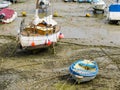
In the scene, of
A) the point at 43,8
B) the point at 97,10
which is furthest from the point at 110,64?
the point at 97,10

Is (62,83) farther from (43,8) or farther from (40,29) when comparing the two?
(43,8)

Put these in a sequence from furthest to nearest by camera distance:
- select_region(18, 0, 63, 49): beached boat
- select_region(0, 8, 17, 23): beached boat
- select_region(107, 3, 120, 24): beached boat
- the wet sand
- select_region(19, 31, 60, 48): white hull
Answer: select_region(107, 3, 120, 24): beached boat, select_region(0, 8, 17, 23): beached boat, select_region(18, 0, 63, 49): beached boat, select_region(19, 31, 60, 48): white hull, the wet sand

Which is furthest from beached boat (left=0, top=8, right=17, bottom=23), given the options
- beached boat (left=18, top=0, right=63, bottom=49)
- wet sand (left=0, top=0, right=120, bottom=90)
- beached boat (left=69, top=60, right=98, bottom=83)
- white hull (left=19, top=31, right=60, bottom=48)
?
beached boat (left=69, top=60, right=98, bottom=83)

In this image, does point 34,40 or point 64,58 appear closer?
point 64,58

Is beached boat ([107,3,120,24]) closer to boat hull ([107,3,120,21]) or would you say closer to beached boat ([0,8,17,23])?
boat hull ([107,3,120,21])

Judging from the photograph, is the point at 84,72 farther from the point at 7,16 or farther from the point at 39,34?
the point at 7,16

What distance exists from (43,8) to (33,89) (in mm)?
13479

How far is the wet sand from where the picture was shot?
17.2m

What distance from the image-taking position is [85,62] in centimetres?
1802

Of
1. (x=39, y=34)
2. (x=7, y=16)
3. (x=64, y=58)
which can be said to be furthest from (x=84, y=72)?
(x=7, y=16)

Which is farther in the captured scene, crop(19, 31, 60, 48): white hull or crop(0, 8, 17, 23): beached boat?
crop(0, 8, 17, 23): beached boat

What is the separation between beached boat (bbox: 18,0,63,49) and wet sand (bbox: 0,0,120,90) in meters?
0.75

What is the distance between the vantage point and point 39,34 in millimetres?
22156

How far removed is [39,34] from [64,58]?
7.67 feet
